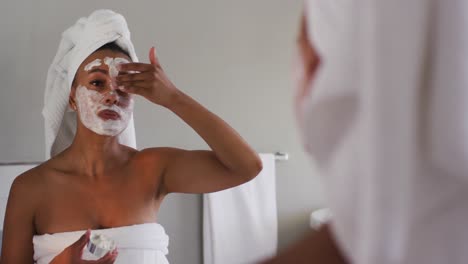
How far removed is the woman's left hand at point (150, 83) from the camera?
3.74 ft

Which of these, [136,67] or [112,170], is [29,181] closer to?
[112,170]

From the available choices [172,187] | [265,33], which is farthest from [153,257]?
[265,33]

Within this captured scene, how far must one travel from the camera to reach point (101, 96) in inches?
46.2

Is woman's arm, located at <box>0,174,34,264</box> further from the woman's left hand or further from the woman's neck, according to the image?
the woman's left hand

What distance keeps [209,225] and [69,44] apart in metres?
0.83

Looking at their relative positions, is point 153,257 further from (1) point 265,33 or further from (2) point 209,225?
(1) point 265,33

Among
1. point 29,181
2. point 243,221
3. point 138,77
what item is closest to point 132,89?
point 138,77

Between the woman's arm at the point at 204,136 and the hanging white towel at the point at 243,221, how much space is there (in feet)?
2.00

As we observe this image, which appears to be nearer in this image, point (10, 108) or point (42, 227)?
point (42, 227)

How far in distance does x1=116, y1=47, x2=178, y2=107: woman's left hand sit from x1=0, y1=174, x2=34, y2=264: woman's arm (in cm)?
34

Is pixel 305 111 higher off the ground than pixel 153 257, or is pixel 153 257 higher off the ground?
pixel 305 111

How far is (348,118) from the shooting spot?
11.6 inches

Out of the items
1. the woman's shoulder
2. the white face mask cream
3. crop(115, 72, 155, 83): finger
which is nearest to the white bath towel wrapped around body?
the woman's shoulder

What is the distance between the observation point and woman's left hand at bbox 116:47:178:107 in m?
1.14
